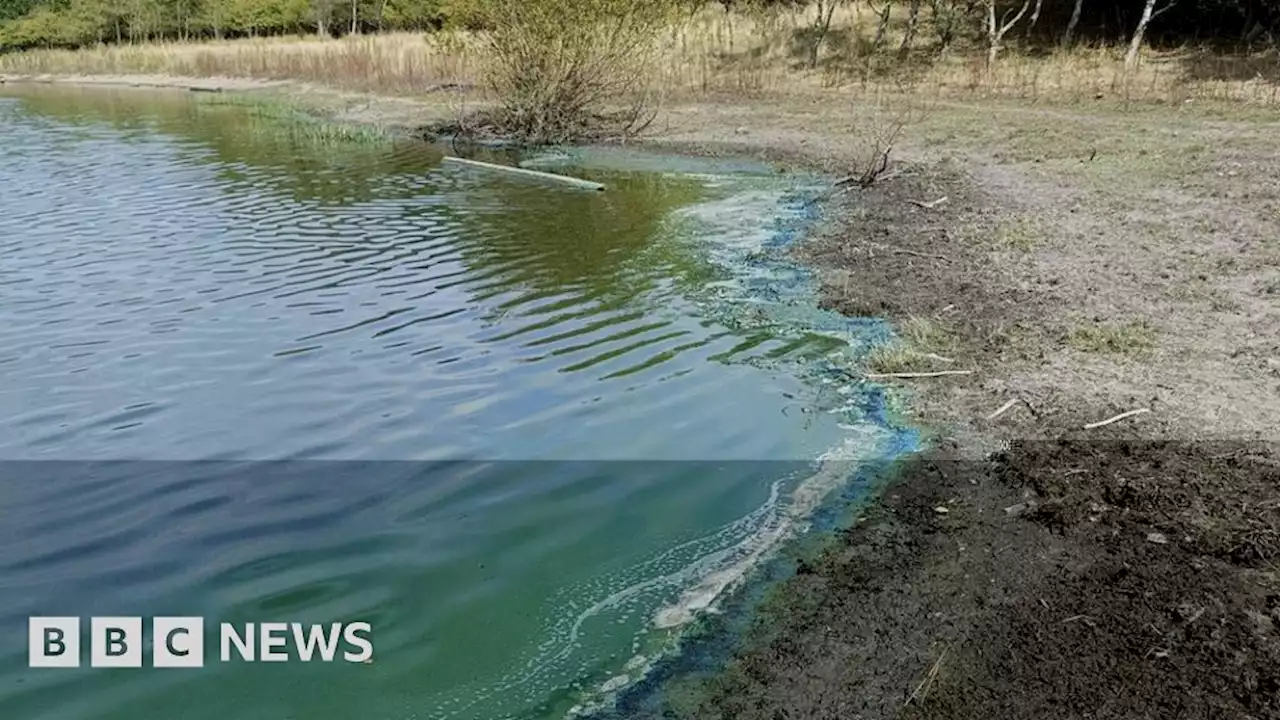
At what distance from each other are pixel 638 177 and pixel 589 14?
4.58 m

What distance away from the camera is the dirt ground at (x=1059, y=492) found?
3848 millimetres

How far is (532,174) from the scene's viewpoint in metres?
16.3

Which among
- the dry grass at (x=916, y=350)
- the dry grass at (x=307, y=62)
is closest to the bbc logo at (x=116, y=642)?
the dry grass at (x=916, y=350)

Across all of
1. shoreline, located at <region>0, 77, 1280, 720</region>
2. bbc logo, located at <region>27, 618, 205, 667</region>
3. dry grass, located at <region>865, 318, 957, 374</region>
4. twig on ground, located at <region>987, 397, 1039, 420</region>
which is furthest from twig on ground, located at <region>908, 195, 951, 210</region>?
bbc logo, located at <region>27, 618, 205, 667</region>

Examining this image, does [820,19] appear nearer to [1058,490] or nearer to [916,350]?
[916,350]

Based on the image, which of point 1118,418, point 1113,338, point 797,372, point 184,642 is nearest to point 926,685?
point 1118,418

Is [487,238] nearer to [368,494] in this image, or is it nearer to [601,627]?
[368,494]

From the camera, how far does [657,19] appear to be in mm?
20188

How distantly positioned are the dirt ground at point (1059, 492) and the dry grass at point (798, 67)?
11228 millimetres

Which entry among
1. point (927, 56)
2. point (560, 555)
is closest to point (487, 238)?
point (560, 555)

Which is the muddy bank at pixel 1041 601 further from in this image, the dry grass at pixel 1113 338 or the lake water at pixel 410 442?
the dry grass at pixel 1113 338

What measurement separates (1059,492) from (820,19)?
28.1 m

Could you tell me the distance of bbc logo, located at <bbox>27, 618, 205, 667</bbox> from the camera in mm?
4363

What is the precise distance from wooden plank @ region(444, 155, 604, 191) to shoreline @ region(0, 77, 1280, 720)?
4.97 meters
